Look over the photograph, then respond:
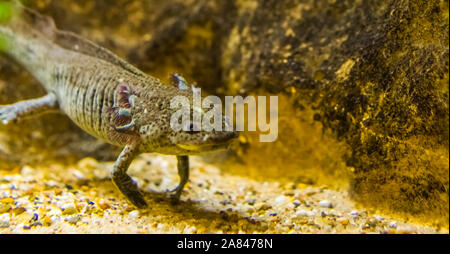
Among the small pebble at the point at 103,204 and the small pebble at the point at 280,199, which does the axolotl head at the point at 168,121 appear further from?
the small pebble at the point at 280,199

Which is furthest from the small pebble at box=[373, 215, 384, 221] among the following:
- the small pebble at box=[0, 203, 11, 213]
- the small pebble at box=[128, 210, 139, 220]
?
the small pebble at box=[0, 203, 11, 213]

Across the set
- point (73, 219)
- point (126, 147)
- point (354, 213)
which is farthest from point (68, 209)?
point (354, 213)

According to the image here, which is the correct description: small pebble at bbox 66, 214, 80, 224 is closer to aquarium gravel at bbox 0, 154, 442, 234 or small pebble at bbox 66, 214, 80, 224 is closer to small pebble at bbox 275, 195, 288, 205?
aquarium gravel at bbox 0, 154, 442, 234

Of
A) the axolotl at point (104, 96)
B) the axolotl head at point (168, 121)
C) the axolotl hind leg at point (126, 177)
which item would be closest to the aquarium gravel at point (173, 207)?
the axolotl hind leg at point (126, 177)

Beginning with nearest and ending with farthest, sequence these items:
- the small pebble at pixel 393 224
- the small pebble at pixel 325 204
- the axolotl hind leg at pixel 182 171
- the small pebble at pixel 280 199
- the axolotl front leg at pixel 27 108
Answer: the small pebble at pixel 393 224 < the small pebble at pixel 325 204 < the small pebble at pixel 280 199 < the axolotl hind leg at pixel 182 171 < the axolotl front leg at pixel 27 108

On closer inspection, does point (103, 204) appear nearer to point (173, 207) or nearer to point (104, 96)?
point (173, 207)

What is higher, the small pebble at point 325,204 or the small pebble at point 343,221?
the small pebble at point 325,204

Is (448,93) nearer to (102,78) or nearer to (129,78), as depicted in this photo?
(129,78)
